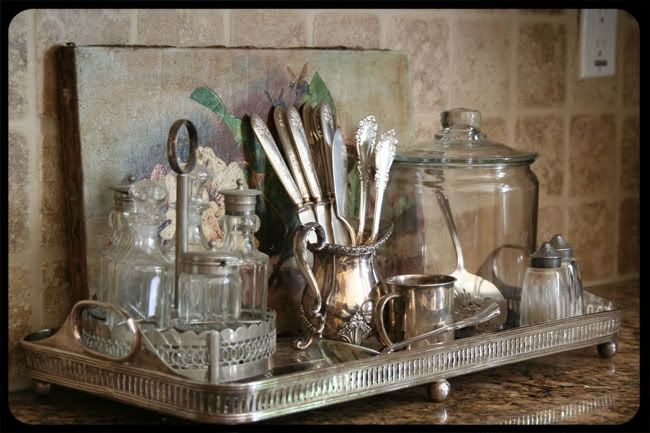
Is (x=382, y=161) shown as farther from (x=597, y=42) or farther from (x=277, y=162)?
(x=597, y=42)

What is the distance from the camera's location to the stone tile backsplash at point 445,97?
3.81ft

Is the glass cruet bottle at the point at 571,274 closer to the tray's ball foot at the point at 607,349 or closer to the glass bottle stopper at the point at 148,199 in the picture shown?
the tray's ball foot at the point at 607,349

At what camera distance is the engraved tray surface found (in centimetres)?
99

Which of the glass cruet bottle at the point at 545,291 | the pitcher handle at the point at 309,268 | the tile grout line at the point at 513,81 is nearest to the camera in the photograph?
the pitcher handle at the point at 309,268

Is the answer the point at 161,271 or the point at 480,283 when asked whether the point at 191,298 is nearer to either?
the point at 161,271

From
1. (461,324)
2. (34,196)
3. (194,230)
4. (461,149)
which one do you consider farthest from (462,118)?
(34,196)

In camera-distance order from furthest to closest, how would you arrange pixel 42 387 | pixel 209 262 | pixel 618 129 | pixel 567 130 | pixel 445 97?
pixel 618 129
pixel 567 130
pixel 445 97
pixel 42 387
pixel 209 262

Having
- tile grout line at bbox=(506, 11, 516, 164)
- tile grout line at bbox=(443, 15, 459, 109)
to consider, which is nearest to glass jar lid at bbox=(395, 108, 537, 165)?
tile grout line at bbox=(443, 15, 459, 109)

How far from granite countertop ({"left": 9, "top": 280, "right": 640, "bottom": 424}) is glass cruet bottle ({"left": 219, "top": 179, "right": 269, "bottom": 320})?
0.12 m

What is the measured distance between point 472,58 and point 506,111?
112mm

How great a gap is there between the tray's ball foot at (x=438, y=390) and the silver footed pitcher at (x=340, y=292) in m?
0.09

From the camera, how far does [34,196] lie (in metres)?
1.17

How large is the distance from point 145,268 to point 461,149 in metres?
0.43

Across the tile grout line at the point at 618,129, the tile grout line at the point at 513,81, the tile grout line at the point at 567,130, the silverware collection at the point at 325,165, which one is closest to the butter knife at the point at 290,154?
the silverware collection at the point at 325,165
